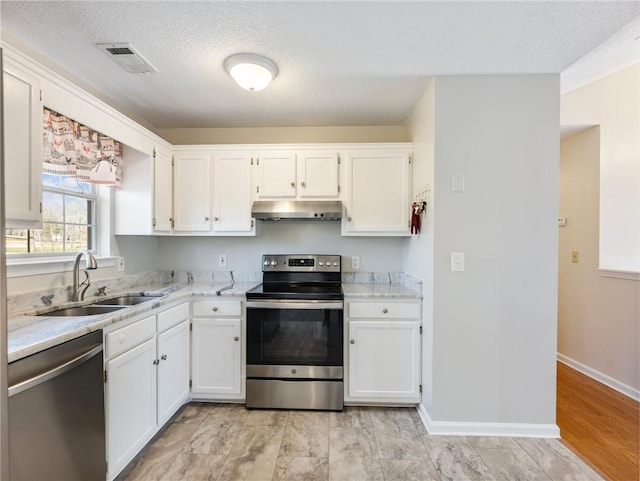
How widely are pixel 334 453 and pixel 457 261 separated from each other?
A: 58.0 inches

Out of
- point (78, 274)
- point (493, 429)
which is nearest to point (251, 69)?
point (78, 274)

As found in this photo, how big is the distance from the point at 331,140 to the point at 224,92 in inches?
44.3

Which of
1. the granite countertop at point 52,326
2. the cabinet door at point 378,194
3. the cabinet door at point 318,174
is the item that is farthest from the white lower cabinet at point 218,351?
the cabinet door at point 378,194

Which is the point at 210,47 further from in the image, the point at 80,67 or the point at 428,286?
the point at 428,286

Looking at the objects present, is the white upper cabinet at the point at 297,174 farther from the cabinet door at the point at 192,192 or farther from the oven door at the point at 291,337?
the oven door at the point at 291,337

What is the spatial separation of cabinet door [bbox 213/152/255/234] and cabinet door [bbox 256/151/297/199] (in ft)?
0.36

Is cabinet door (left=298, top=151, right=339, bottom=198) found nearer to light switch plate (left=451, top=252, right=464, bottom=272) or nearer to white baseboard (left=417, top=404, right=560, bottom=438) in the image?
light switch plate (left=451, top=252, right=464, bottom=272)

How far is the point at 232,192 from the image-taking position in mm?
2740

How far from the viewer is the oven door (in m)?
2.35

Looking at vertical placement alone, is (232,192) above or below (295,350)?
above

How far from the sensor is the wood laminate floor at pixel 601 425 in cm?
183

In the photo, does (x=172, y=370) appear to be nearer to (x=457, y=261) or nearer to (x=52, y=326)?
(x=52, y=326)

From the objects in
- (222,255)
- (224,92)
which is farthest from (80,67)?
(222,255)

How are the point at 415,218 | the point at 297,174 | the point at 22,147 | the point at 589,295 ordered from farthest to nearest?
the point at 589,295
the point at 297,174
the point at 415,218
the point at 22,147
